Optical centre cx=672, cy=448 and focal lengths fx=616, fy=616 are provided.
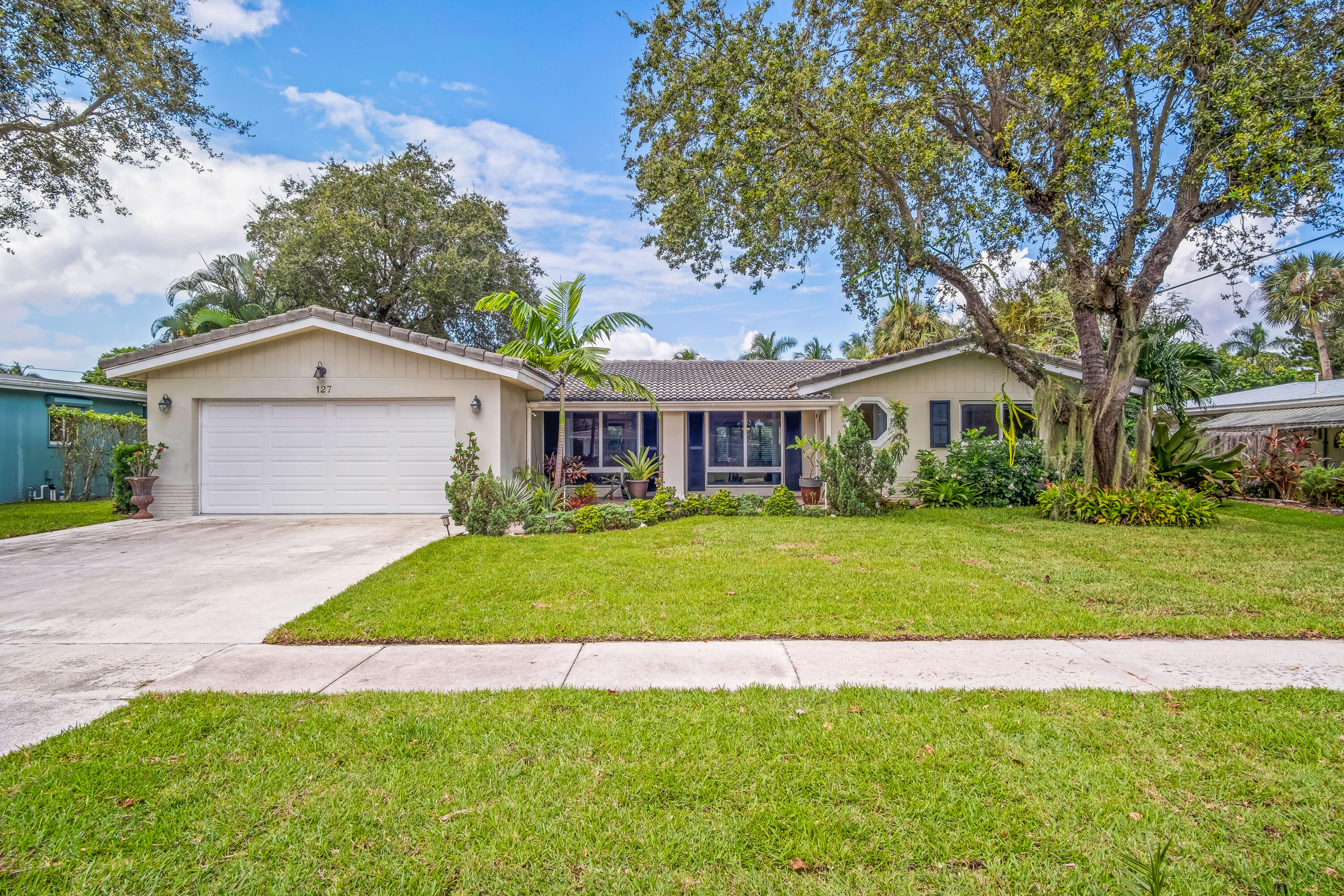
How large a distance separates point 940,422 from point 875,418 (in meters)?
1.36

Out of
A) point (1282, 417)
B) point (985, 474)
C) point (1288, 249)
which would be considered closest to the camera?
point (1288, 249)

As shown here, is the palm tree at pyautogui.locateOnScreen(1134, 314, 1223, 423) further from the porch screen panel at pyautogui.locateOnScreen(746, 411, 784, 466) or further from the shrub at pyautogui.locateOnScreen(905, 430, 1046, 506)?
the porch screen panel at pyautogui.locateOnScreen(746, 411, 784, 466)

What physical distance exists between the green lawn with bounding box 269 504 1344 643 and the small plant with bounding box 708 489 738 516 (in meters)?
1.97

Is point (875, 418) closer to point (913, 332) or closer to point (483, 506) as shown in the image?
point (483, 506)

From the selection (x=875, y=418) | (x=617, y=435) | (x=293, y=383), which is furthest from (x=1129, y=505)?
(x=293, y=383)

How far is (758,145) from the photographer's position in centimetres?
941

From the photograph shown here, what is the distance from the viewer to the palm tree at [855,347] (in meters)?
30.8

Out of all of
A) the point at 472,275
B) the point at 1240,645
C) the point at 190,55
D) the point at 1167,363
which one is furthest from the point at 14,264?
the point at 1167,363

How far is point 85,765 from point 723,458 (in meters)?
12.9

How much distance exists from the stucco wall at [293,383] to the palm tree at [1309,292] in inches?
1201

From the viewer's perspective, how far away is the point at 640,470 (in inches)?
517

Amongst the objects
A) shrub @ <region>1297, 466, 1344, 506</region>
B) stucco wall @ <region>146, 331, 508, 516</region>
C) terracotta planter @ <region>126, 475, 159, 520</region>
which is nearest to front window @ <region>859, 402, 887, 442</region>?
stucco wall @ <region>146, 331, 508, 516</region>

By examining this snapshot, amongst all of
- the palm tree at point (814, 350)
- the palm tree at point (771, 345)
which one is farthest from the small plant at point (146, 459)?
the palm tree at point (814, 350)

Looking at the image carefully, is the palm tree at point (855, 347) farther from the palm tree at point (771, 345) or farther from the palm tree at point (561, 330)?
the palm tree at point (561, 330)
